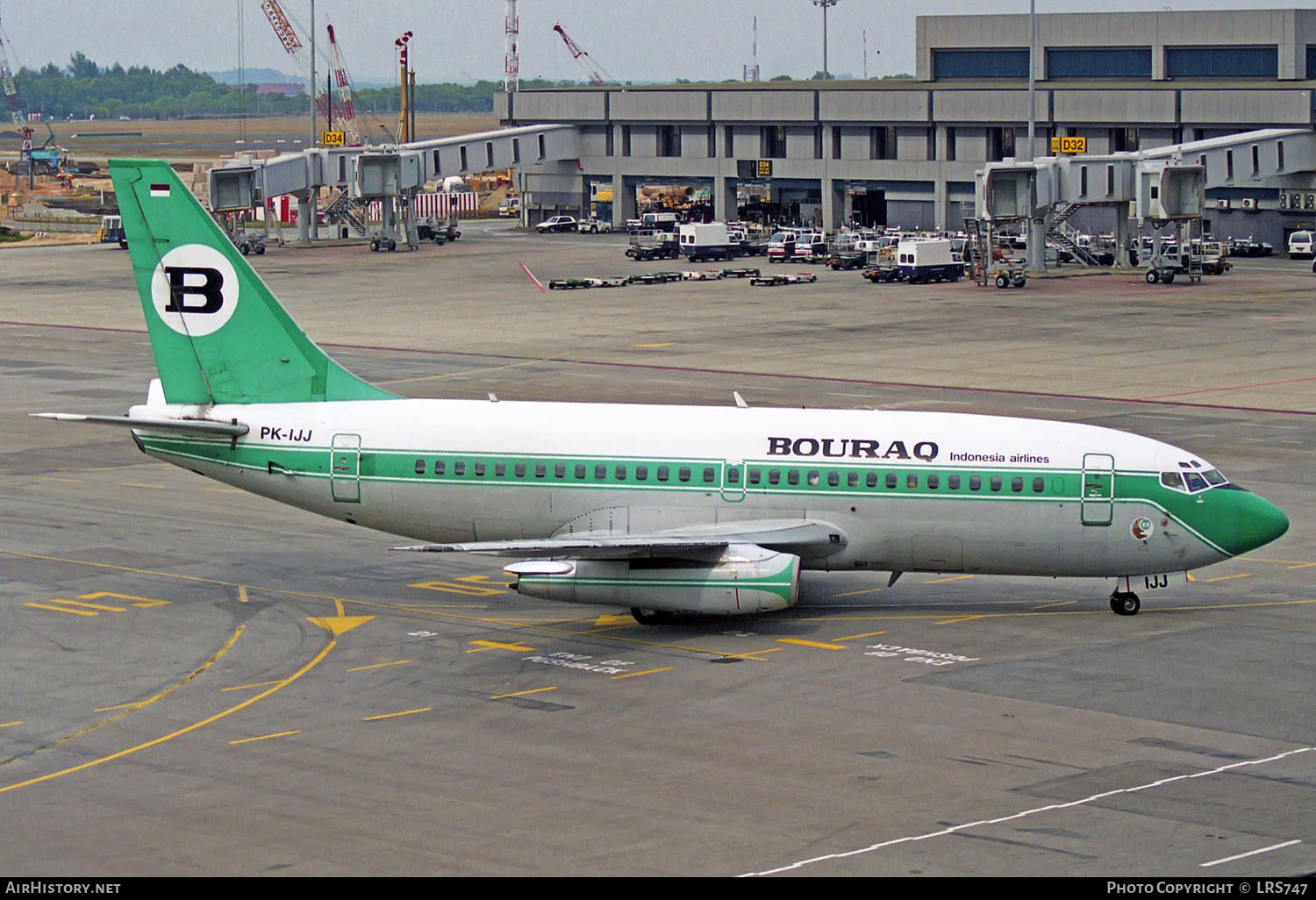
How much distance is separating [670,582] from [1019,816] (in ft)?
44.8

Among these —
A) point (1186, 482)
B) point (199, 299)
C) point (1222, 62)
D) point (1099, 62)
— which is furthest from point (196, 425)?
point (1099, 62)

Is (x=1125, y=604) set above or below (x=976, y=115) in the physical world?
below

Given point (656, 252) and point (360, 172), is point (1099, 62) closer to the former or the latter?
point (656, 252)

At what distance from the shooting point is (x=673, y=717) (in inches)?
1341

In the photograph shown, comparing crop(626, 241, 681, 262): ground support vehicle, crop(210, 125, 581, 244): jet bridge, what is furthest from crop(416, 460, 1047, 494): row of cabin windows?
crop(210, 125, 581, 244): jet bridge

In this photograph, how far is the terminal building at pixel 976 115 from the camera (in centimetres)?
16212

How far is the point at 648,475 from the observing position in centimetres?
Answer: 4262

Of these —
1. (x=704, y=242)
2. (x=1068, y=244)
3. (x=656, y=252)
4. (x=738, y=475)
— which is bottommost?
(x=738, y=475)

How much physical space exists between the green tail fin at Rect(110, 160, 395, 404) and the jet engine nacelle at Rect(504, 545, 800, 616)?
25.6 ft

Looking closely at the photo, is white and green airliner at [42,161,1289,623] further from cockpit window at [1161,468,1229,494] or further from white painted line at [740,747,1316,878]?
white painted line at [740,747,1316,878]

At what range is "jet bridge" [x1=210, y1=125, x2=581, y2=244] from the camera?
160m

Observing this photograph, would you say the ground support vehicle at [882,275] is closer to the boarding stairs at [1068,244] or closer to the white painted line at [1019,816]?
the boarding stairs at [1068,244]

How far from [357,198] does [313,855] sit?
15205 centimetres
